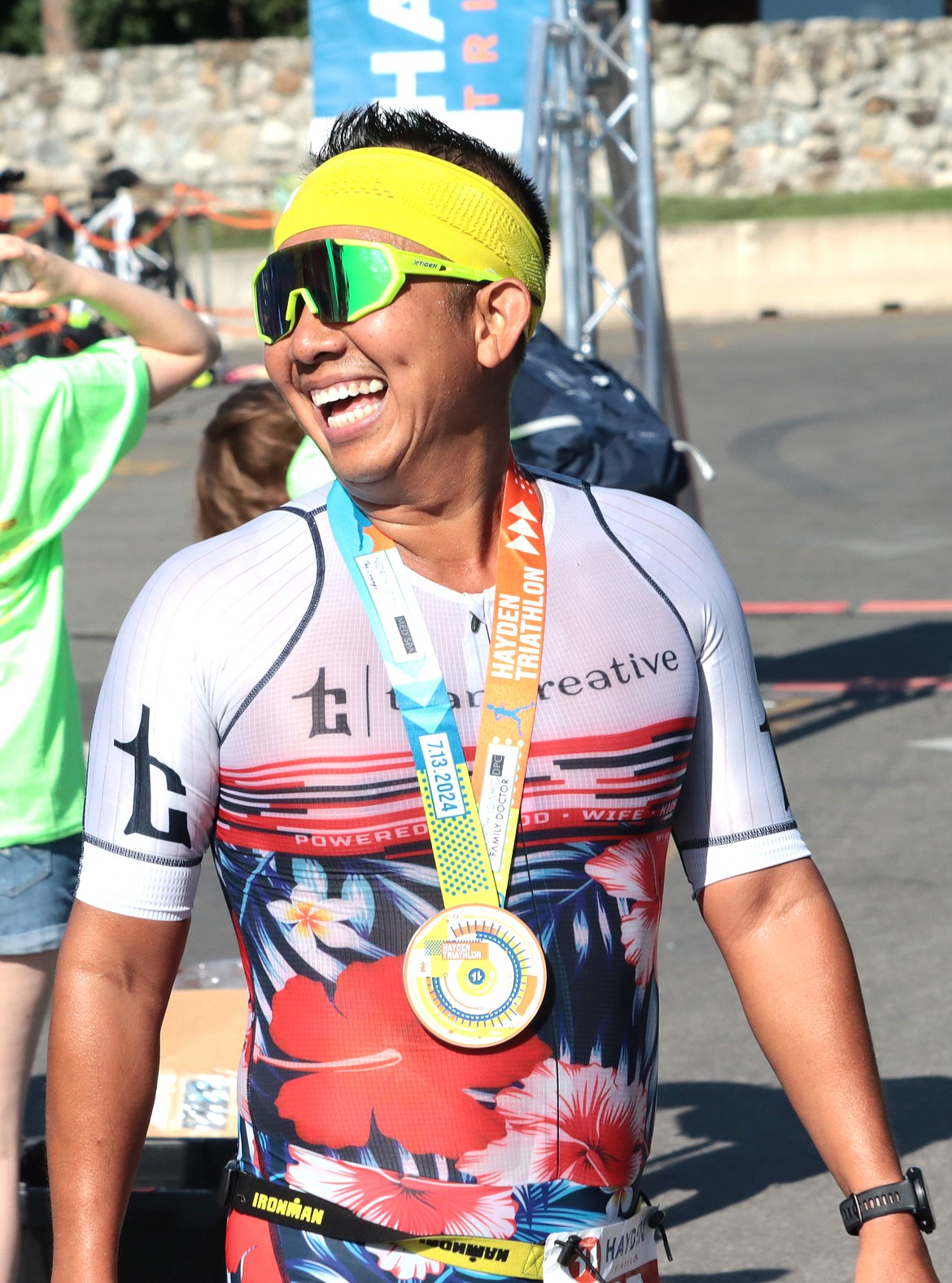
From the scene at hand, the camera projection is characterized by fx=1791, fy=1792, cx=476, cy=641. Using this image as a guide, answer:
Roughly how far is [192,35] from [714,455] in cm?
2733

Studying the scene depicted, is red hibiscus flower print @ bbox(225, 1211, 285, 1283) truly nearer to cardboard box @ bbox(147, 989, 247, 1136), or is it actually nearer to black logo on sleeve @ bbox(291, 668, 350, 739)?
black logo on sleeve @ bbox(291, 668, 350, 739)

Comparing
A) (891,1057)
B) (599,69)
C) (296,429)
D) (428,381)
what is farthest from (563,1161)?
(599,69)

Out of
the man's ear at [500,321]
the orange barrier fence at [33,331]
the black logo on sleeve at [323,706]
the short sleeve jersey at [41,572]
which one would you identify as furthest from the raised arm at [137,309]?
the orange barrier fence at [33,331]

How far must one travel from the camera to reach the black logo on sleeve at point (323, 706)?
179 cm

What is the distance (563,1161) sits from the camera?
5.96 feet

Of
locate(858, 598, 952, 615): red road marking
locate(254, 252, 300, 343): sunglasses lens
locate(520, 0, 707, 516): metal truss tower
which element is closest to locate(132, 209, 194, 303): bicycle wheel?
locate(858, 598, 952, 615): red road marking

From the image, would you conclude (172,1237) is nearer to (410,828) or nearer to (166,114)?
(410,828)

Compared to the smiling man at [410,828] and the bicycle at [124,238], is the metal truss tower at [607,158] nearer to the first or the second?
the smiling man at [410,828]

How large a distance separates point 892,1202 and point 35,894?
1718mm

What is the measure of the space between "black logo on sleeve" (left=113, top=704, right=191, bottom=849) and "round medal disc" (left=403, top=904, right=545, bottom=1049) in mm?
276

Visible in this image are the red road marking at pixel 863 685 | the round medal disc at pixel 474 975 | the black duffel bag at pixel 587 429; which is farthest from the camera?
the red road marking at pixel 863 685

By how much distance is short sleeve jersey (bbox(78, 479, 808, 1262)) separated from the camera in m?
1.78

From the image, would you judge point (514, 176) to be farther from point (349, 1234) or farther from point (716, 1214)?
point (716, 1214)

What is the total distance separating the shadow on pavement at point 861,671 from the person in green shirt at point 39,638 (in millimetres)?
4728
